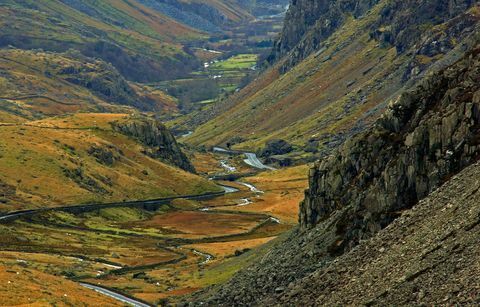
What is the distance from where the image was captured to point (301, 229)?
12050 centimetres

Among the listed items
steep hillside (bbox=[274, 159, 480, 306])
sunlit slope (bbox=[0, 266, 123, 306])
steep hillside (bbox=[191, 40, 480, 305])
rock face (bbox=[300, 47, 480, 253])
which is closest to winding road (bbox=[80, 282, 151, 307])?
sunlit slope (bbox=[0, 266, 123, 306])

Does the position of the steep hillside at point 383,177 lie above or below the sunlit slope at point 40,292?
above

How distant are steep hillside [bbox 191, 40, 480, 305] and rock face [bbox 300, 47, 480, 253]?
101 millimetres

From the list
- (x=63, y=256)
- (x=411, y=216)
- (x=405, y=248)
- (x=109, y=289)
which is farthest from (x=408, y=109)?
(x=63, y=256)

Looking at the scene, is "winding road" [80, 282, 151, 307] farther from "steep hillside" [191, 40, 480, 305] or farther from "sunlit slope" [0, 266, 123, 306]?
"steep hillside" [191, 40, 480, 305]

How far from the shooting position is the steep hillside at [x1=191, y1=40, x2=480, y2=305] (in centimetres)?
8831

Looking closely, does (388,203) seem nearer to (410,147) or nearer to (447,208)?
(410,147)

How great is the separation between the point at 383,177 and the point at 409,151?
4479mm

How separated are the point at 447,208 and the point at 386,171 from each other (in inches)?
824

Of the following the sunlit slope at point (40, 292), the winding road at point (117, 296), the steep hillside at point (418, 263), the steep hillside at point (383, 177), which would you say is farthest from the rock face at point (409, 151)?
the sunlit slope at point (40, 292)

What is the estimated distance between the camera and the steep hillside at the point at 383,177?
8831 cm

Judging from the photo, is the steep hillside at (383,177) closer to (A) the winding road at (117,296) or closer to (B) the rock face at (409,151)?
(B) the rock face at (409,151)

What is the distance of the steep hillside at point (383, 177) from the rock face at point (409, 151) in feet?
0.33

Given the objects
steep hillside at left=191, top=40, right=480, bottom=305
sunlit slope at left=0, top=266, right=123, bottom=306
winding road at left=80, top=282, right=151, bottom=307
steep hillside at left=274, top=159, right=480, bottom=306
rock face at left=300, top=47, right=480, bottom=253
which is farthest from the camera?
winding road at left=80, top=282, right=151, bottom=307
